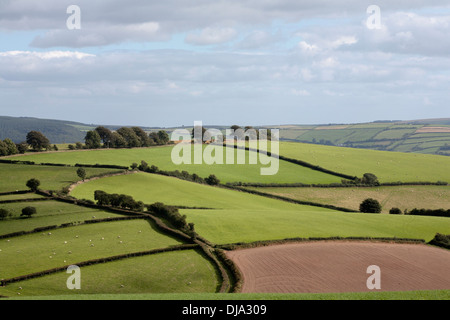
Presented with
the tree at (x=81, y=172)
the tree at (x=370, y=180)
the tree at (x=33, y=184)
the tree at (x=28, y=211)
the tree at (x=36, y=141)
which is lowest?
the tree at (x=28, y=211)

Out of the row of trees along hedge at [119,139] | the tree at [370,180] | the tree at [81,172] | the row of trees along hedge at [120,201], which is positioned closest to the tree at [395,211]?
the tree at [370,180]

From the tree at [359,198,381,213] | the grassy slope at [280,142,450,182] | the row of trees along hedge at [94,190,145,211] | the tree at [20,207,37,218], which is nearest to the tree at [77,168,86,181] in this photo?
the row of trees along hedge at [94,190,145,211]

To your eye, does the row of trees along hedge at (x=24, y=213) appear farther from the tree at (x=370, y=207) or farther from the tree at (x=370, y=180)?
the tree at (x=370, y=180)

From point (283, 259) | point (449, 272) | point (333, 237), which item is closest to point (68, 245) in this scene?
point (283, 259)

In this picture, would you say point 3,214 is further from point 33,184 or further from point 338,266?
point 338,266

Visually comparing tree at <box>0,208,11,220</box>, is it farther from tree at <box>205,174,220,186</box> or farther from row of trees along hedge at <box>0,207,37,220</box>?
tree at <box>205,174,220,186</box>

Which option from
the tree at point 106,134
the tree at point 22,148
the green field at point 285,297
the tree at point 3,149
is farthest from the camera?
the tree at point 106,134

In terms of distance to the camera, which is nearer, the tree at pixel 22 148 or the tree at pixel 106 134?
the tree at pixel 22 148

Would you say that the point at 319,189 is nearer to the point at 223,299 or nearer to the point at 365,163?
the point at 365,163
